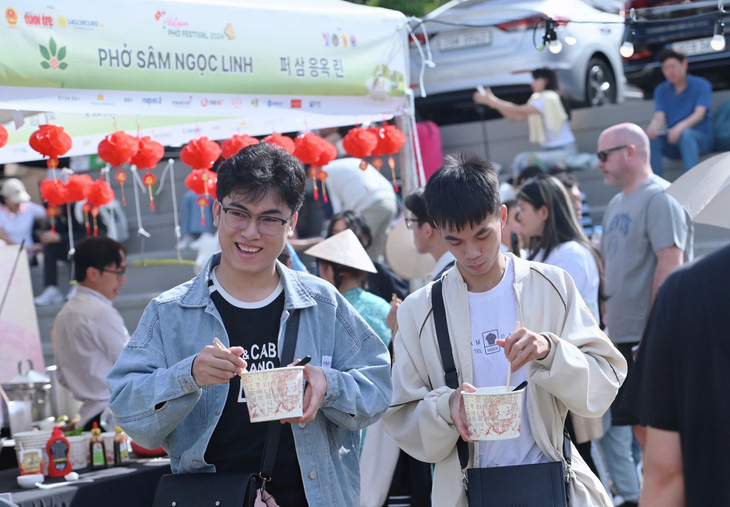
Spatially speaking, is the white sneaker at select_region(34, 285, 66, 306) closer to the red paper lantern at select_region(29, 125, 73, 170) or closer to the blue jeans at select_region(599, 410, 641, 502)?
the red paper lantern at select_region(29, 125, 73, 170)

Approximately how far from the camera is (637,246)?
598 cm

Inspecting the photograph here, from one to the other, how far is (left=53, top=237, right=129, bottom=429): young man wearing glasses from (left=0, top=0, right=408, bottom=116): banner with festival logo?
1.47 meters

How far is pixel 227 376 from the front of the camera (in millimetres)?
2477

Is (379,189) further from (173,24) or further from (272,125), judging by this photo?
(173,24)

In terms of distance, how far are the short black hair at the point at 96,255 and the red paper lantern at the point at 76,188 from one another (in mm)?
1017

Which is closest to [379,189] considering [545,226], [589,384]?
[545,226]

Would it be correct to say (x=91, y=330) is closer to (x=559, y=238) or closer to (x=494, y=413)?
(x=559, y=238)

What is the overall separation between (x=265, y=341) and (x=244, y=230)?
33 cm

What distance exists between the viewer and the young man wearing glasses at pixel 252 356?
2.68 metres

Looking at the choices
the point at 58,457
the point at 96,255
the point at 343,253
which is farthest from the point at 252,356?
the point at 96,255

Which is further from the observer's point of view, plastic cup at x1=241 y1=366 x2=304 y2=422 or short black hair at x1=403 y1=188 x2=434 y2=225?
short black hair at x1=403 y1=188 x2=434 y2=225

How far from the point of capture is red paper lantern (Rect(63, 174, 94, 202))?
281 inches

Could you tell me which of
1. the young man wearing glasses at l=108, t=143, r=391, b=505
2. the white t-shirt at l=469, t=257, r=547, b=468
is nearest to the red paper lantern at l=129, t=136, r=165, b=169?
the young man wearing glasses at l=108, t=143, r=391, b=505

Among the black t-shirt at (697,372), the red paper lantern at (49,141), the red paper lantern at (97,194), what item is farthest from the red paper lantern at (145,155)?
the black t-shirt at (697,372)
